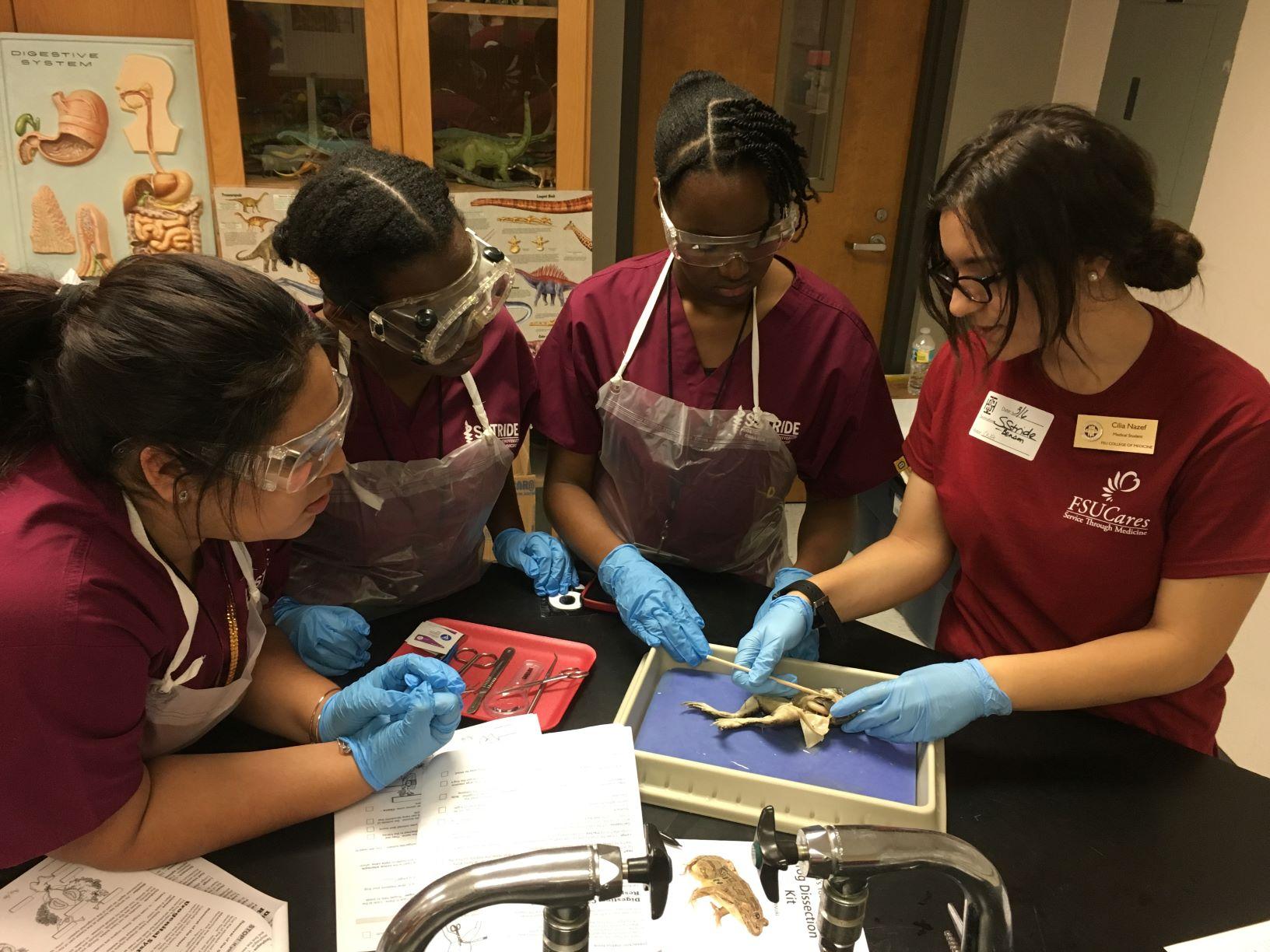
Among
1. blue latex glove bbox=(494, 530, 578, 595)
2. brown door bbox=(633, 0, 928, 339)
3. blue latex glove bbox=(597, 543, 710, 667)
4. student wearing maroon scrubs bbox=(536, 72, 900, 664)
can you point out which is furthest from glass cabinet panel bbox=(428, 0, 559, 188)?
blue latex glove bbox=(597, 543, 710, 667)

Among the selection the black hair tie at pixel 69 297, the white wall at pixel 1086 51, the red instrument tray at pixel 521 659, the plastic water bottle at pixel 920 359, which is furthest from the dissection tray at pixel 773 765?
the white wall at pixel 1086 51

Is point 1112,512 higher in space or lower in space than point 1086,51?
lower

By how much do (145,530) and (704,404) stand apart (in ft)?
3.24

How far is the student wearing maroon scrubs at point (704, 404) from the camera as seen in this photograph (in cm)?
169

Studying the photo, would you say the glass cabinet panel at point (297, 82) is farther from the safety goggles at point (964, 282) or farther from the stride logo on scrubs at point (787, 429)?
the safety goggles at point (964, 282)

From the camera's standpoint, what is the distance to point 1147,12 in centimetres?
275

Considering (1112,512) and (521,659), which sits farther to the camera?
(521,659)

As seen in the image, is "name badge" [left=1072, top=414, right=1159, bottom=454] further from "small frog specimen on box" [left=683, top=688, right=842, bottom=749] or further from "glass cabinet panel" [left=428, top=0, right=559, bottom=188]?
"glass cabinet panel" [left=428, top=0, right=559, bottom=188]

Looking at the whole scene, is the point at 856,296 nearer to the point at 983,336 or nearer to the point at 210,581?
the point at 983,336

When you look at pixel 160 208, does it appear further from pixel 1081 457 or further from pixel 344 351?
pixel 1081 457

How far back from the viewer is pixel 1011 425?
142 cm

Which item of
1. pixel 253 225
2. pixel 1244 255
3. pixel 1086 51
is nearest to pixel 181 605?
pixel 253 225

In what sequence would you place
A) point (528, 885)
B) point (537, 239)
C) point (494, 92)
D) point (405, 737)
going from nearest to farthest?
point (528, 885), point (405, 737), point (494, 92), point (537, 239)

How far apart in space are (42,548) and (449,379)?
78 centimetres
